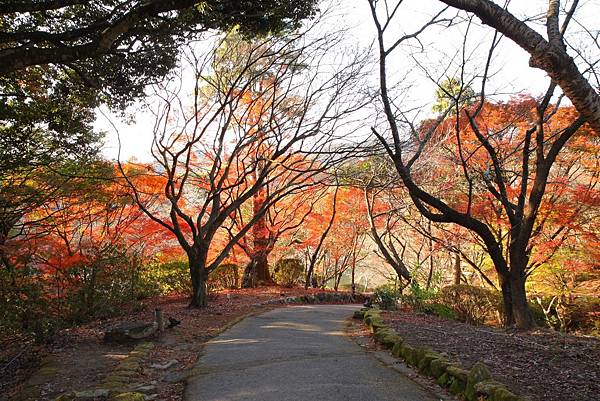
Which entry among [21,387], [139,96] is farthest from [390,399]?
[139,96]

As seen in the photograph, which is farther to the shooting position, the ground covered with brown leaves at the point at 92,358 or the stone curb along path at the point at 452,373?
the ground covered with brown leaves at the point at 92,358

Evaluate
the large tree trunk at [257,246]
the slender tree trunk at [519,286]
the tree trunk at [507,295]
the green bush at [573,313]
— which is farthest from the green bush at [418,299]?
the large tree trunk at [257,246]

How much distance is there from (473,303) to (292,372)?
7.97 meters

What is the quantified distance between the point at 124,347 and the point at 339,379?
3.70 meters

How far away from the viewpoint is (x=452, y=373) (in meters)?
4.10

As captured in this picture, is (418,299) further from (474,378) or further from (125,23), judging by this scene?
(125,23)

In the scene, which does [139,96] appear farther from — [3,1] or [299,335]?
[299,335]

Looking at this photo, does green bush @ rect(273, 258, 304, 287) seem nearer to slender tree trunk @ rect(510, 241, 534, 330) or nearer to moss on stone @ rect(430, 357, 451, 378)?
slender tree trunk @ rect(510, 241, 534, 330)

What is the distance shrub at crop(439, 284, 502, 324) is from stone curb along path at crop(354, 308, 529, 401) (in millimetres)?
5619

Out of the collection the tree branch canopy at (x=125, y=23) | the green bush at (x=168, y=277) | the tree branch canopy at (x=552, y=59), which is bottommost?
the green bush at (x=168, y=277)

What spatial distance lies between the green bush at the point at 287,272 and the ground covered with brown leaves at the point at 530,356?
11.9m

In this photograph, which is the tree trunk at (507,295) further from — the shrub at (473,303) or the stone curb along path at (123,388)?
the stone curb along path at (123,388)

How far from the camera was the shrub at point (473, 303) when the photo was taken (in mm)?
10775

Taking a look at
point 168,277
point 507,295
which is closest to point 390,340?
point 507,295
